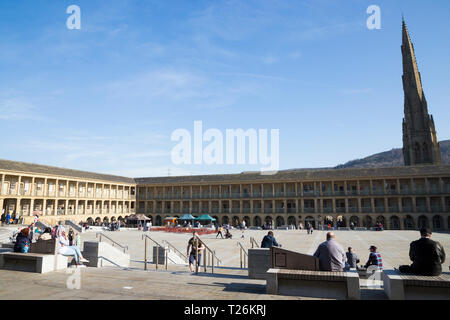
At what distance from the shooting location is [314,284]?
5543 mm

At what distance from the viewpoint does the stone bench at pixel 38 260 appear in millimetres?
7578

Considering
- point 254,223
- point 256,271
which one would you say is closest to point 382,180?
point 254,223

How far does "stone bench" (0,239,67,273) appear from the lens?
7578 mm

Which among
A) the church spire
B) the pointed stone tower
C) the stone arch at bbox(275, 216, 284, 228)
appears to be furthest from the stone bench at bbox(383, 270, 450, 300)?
Result: the church spire

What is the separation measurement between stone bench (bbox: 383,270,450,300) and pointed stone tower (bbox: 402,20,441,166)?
234ft

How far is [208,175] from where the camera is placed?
60.4 metres

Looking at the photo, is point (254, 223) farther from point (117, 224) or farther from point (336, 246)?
point (336, 246)

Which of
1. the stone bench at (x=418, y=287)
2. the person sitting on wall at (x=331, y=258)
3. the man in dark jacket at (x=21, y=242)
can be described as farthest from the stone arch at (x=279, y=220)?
the stone bench at (x=418, y=287)

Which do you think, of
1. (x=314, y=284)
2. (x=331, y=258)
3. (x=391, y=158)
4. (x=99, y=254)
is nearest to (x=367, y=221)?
(x=99, y=254)

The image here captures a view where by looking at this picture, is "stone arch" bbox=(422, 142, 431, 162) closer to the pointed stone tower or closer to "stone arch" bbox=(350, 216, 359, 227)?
the pointed stone tower

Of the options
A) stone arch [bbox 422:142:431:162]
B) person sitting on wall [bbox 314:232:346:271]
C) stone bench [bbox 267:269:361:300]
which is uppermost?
stone arch [bbox 422:142:431:162]

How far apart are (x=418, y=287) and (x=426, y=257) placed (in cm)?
54

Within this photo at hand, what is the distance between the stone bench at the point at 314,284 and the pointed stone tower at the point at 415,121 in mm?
71583
